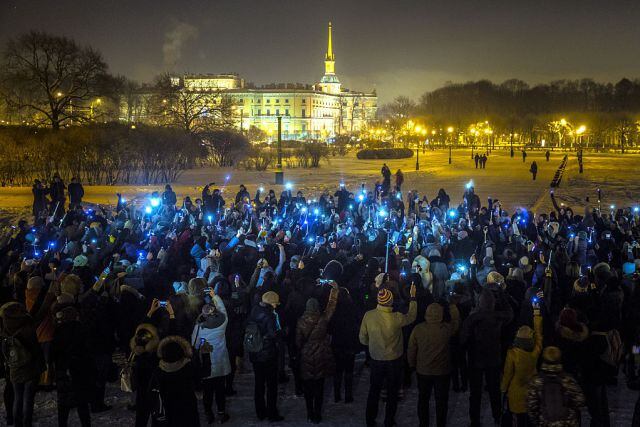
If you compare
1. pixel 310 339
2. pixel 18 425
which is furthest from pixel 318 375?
pixel 18 425

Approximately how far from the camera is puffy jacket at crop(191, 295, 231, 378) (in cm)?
616

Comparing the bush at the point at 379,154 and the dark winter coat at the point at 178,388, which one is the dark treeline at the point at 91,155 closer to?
the bush at the point at 379,154

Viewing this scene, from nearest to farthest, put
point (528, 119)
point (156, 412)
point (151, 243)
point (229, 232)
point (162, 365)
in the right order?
point (162, 365) → point (156, 412) → point (151, 243) → point (229, 232) → point (528, 119)

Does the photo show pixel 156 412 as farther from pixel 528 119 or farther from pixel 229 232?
pixel 528 119

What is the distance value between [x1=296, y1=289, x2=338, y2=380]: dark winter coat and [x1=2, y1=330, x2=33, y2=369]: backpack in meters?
2.69

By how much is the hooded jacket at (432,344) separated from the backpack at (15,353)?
12.4 ft

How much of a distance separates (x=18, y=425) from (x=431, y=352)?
4302 mm

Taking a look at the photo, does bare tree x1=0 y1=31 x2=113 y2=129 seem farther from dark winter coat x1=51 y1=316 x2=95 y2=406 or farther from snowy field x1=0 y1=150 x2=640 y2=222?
dark winter coat x1=51 y1=316 x2=95 y2=406

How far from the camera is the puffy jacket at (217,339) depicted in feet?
20.2

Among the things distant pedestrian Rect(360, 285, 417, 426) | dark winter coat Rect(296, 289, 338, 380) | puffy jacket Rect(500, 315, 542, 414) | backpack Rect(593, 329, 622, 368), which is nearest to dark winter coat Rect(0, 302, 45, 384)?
dark winter coat Rect(296, 289, 338, 380)

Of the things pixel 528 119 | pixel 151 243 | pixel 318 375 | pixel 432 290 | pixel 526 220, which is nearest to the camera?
pixel 318 375

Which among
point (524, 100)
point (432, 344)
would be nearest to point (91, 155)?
point (432, 344)

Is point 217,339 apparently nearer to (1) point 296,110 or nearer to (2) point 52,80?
(2) point 52,80

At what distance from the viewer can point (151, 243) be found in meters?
10.8
